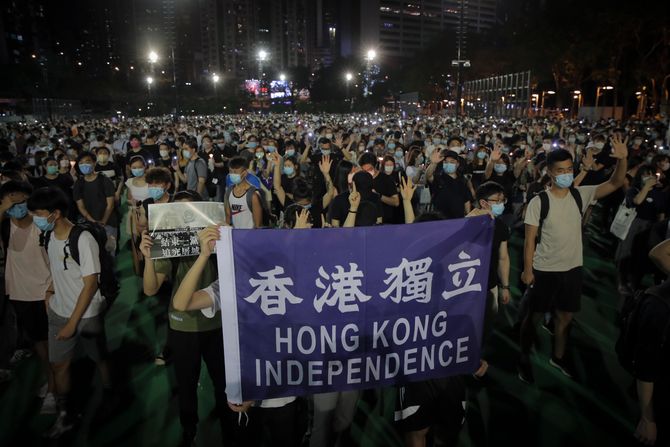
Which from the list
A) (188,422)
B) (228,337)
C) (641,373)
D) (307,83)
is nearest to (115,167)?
(188,422)

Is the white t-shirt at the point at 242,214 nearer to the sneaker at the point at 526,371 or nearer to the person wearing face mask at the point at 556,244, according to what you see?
the person wearing face mask at the point at 556,244

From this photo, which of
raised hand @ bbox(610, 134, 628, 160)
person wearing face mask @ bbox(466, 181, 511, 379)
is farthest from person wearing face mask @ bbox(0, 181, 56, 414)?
raised hand @ bbox(610, 134, 628, 160)

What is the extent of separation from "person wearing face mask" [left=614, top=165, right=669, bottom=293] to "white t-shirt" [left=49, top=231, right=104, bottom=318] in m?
6.19

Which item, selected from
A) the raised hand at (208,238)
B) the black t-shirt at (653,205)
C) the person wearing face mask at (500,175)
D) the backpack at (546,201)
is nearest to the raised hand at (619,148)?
the backpack at (546,201)

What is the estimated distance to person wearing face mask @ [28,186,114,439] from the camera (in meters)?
3.82

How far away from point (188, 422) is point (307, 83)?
355 feet

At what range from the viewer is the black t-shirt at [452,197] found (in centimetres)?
638

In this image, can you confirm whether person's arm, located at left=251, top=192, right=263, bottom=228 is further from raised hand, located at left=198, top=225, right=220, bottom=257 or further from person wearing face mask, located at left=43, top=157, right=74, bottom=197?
person wearing face mask, located at left=43, top=157, right=74, bottom=197

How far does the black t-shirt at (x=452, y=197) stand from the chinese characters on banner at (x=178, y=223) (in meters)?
3.89

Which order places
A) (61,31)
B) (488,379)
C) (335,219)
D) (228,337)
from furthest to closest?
(61,31), (335,219), (488,379), (228,337)

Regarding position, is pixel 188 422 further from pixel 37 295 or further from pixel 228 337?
pixel 37 295

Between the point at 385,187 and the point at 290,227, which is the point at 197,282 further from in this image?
the point at 385,187

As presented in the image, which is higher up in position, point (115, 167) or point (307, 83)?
point (307, 83)

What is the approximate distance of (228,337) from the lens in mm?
2895
